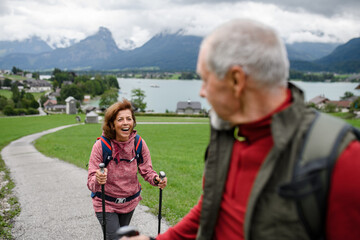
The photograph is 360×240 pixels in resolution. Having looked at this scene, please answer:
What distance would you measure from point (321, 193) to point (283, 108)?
0.37 metres

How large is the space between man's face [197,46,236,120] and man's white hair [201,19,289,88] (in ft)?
0.12

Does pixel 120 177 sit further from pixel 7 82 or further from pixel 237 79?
pixel 7 82

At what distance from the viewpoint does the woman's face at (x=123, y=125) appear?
3732mm

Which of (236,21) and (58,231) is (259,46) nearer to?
(236,21)

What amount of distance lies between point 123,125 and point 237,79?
2.74 meters

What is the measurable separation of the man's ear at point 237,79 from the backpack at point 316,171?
32 cm

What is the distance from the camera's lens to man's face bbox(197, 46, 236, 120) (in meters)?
1.26

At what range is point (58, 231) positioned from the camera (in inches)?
235

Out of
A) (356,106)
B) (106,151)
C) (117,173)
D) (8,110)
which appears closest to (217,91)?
(106,151)

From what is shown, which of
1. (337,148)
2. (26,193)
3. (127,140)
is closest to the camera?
(337,148)

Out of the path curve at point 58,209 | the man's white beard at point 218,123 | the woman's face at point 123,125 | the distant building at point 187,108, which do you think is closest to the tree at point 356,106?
the distant building at point 187,108

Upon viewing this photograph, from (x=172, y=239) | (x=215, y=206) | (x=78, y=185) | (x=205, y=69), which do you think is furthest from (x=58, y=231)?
(x=205, y=69)

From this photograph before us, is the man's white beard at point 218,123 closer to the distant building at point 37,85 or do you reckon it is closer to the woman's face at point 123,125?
the woman's face at point 123,125

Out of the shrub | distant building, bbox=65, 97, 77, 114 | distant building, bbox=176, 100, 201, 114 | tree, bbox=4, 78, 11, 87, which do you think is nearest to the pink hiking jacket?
the shrub
